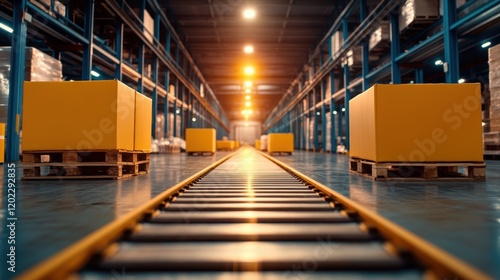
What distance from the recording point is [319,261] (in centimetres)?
152

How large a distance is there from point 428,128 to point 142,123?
457 cm

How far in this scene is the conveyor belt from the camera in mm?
1410

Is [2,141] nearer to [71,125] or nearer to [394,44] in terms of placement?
[71,125]

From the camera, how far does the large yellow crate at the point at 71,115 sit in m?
4.18

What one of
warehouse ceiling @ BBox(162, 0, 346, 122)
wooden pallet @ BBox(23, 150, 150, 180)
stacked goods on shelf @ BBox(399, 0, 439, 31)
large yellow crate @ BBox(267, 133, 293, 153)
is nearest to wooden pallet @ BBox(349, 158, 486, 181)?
wooden pallet @ BBox(23, 150, 150, 180)

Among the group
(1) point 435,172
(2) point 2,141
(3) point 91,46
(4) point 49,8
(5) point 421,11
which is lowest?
(1) point 435,172

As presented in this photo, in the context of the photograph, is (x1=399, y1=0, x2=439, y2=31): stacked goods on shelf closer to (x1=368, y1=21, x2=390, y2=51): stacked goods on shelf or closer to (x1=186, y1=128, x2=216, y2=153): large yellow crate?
(x1=368, y1=21, x2=390, y2=51): stacked goods on shelf

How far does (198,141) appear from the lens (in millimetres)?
13219

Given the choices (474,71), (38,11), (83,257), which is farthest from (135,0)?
(474,71)

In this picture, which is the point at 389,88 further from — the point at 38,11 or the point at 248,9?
the point at 248,9

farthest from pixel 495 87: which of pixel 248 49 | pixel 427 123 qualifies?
pixel 248 49

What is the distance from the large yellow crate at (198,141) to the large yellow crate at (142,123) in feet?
24.2

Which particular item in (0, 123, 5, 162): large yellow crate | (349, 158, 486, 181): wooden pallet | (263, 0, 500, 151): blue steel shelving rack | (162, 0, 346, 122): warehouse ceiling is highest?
(162, 0, 346, 122): warehouse ceiling

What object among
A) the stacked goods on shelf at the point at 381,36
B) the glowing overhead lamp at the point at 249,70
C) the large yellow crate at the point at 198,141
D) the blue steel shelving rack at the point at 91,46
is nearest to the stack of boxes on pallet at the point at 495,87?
the stacked goods on shelf at the point at 381,36
